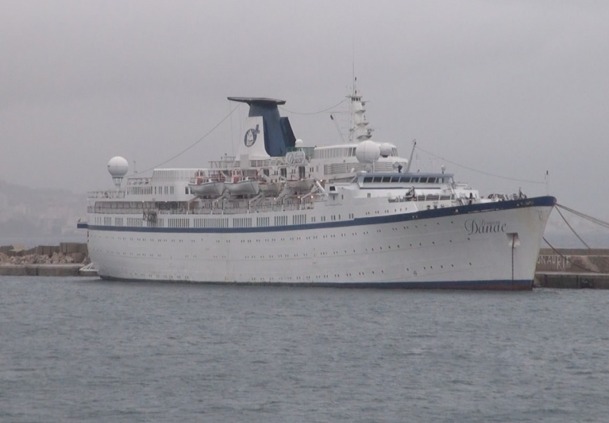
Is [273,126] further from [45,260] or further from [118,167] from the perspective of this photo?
[45,260]

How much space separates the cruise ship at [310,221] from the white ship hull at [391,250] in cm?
5

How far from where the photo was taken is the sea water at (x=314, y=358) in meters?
31.2

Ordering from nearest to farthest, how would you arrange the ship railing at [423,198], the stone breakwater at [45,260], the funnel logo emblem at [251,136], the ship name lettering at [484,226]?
the ship name lettering at [484,226] → the ship railing at [423,198] → the funnel logo emblem at [251,136] → the stone breakwater at [45,260]

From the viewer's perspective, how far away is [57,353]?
132ft

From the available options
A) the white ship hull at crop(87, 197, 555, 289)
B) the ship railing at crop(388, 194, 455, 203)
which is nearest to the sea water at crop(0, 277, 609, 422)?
the white ship hull at crop(87, 197, 555, 289)

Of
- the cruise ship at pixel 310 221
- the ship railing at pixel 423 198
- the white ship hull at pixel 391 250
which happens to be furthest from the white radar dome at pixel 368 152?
the white ship hull at pixel 391 250

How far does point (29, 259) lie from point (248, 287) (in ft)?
109

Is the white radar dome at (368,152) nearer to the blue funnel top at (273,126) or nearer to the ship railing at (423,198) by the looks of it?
the ship railing at (423,198)

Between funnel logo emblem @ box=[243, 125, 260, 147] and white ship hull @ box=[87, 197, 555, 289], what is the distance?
19.3 feet

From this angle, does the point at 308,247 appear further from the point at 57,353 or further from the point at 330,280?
the point at 57,353

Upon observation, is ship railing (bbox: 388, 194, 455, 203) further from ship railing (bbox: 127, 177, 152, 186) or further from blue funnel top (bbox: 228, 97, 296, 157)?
ship railing (bbox: 127, 177, 152, 186)

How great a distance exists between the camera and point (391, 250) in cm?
5669

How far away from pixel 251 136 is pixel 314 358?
109ft

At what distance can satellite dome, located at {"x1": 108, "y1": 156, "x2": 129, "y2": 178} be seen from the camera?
256 ft
